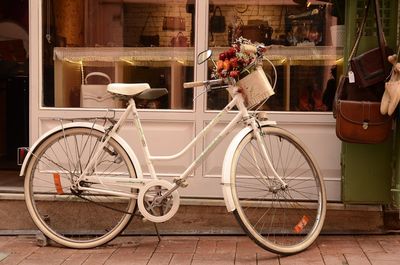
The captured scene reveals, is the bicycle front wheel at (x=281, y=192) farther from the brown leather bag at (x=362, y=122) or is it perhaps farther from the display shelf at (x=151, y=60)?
the display shelf at (x=151, y=60)

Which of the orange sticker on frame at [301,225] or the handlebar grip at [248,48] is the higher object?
the handlebar grip at [248,48]

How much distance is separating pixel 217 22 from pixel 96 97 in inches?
48.7

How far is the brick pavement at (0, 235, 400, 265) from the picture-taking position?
4465 mm

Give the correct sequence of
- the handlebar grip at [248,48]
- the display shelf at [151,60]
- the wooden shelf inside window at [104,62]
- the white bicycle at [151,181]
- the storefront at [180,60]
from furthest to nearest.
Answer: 1. the wooden shelf inside window at [104,62]
2. the display shelf at [151,60]
3. the storefront at [180,60]
4. the white bicycle at [151,181]
5. the handlebar grip at [248,48]

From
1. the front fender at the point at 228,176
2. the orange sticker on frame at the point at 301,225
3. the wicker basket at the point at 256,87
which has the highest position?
the wicker basket at the point at 256,87

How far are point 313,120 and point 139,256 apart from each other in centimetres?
179

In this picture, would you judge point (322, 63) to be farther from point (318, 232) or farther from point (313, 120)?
point (318, 232)

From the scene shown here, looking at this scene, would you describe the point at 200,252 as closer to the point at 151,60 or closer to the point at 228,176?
the point at 228,176

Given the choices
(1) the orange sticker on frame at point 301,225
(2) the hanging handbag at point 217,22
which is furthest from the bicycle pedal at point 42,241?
(2) the hanging handbag at point 217,22

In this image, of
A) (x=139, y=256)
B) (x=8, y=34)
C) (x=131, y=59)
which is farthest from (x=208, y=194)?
(x=8, y=34)

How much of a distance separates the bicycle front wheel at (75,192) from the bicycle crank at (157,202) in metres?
0.15

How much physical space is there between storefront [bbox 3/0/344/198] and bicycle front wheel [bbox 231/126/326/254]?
226 millimetres

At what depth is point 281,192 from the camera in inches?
183

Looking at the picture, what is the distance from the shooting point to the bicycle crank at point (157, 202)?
4.54 metres
